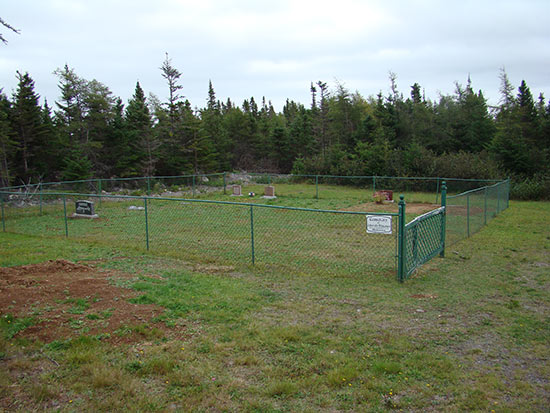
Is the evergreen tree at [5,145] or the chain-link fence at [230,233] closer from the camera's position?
the chain-link fence at [230,233]

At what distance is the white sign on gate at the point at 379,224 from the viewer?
7637 millimetres

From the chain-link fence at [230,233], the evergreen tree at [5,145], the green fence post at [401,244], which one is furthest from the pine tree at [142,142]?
the green fence post at [401,244]

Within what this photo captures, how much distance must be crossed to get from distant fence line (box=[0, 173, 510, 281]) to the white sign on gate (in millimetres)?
36

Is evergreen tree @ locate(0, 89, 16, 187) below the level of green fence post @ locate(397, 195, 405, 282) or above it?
above

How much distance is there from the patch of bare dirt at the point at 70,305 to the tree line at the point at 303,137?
74.7 ft

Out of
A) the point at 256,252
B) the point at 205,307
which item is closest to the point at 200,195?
the point at 256,252

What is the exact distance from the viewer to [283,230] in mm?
13070

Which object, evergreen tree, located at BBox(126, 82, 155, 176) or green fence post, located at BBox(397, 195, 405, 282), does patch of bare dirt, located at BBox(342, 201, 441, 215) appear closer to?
green fence post, located at BBox(397, 195, 405, 282)

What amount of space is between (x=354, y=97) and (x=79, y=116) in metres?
34.2

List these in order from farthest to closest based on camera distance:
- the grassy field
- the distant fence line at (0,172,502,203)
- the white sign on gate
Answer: the distant fence line at (0,172,502,203) < the grassy field < the white sign on gate

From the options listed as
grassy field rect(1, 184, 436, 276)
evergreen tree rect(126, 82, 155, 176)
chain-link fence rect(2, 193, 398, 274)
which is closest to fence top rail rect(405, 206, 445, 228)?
grassy field rect(1, 184, 436, 276)

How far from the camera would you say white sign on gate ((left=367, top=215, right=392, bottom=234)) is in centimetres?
764

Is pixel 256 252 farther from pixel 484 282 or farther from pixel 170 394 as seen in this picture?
pixel 170 394

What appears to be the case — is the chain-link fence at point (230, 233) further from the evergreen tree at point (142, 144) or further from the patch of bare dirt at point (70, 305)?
the evergreen tree at point (142, 144)
